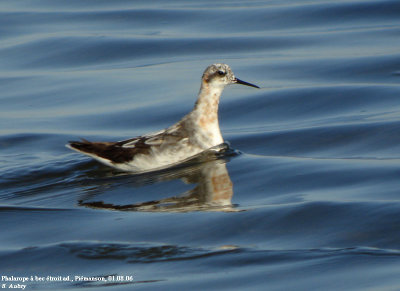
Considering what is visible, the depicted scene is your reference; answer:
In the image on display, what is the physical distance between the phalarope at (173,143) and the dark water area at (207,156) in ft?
0.77

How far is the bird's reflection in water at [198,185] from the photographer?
10359 millimetres

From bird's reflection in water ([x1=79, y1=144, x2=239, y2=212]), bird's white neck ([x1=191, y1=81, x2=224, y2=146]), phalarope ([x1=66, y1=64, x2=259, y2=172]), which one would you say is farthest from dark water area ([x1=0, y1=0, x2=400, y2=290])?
bird's white neck ([x1=191, y1=81, x2=224, y2=146])

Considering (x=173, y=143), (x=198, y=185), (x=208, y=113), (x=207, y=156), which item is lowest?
(x=198, y=185)

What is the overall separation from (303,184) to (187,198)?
4.65ft

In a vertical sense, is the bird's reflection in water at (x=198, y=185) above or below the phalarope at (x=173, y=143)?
below

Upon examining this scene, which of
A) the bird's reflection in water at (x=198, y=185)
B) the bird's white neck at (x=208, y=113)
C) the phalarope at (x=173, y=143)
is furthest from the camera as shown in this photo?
the bird's white neck at (x=208, y=113)

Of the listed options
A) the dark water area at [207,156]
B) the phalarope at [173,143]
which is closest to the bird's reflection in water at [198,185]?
the dark water area at [207,156]

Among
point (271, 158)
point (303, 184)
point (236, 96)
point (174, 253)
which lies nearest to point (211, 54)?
point (236, 96)

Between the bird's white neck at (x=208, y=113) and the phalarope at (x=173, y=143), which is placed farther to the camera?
the bird's white neck at (x=208, y=113)

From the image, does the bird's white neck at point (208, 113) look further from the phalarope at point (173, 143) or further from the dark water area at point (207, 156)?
the dark water area at point (207, 156)

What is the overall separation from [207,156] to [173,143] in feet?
1.79

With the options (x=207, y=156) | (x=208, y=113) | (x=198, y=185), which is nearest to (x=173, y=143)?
(x=207, y=156)

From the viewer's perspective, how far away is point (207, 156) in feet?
41.2

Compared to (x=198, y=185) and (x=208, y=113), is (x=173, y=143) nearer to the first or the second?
(x=208, y=113)
